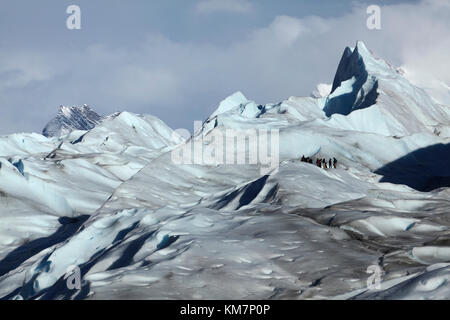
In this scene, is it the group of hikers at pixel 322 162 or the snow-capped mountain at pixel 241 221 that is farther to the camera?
the group of hikers at pixel 322 162

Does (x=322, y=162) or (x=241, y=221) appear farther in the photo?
(x=322, y=162)

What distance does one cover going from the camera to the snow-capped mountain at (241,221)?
33.7 feet

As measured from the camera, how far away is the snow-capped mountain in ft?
33.7

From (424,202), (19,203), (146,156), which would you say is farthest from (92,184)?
(424,202)

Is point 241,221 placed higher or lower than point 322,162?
lower

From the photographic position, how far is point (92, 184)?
3322 cm

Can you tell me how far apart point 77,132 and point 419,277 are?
71134 mm

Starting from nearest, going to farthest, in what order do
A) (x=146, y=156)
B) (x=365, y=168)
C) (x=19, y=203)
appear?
(x=19, y=203)
(x=365, y=168)
(x=146, y=156)

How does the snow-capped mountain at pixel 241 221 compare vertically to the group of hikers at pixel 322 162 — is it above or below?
below

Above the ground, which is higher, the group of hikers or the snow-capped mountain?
the group of hikers

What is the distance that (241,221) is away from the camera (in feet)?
47.6

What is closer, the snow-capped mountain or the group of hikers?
the snow-capped mountain
